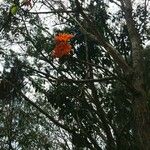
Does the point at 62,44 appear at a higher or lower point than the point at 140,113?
higher

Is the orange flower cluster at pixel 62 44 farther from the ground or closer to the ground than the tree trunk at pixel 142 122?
farther from the ground

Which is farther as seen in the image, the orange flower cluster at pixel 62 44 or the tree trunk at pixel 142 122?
the tree trunk at pixel 142 122

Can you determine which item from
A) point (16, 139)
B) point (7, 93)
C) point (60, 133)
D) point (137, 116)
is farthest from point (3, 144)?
point (137, 116)

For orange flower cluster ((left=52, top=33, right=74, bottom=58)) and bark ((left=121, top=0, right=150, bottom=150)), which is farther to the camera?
bark ((left=121, top=0, right=150, bottom=150))

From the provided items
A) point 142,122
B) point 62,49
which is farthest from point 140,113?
point 62,49

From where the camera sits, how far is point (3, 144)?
14.9m

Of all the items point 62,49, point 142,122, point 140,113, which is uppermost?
point 62,49

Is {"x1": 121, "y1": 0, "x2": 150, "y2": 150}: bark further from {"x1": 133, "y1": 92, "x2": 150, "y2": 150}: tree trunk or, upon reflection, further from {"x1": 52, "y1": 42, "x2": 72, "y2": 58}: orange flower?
{"x1": 52, "y1": 42, "x2": 72, "y2": 58}: orange flower

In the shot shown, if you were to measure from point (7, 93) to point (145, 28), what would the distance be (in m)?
3.81

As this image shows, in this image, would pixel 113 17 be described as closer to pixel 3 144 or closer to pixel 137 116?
pixel 137 116

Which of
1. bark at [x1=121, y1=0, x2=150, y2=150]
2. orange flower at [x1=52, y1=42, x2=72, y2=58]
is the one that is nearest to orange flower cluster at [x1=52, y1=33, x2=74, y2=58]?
orange flower at [x1=52, y1=42, x2=72, y2=58]

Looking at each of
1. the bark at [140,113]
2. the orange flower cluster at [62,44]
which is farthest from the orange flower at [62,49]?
the bark at [140,113]

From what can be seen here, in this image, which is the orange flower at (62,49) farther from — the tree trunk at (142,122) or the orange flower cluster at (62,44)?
the tree trunk at (142,122)

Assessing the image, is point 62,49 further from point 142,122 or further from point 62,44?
point 142,122
